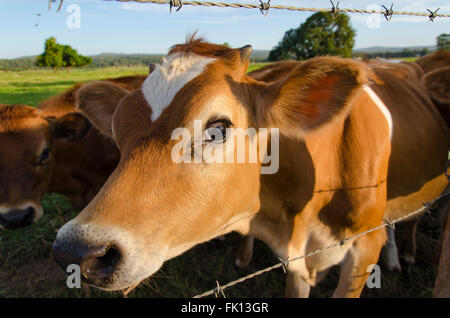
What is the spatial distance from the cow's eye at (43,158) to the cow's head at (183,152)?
262 centimetres

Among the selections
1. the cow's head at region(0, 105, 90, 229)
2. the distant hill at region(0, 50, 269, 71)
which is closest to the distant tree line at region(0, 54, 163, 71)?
the distant hill at region(0, 50, 269, 71)

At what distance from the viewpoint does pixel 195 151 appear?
5.16 feet

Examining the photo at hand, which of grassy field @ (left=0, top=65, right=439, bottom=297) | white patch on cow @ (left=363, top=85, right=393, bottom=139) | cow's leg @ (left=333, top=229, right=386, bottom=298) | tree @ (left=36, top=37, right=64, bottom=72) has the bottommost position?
grassy field @ (left=0, top=65, right=439, bottom=297)

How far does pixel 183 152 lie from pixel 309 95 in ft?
2.78

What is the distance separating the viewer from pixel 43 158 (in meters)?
3.98

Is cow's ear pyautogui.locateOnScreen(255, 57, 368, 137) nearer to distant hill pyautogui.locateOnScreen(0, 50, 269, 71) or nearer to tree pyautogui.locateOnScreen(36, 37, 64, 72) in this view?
distant hill pyautogui.locateOnScreen(0, 50, 269, 71)

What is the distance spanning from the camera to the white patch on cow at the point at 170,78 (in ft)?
5.42

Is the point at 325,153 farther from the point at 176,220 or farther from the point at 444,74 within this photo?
the point at 444,74

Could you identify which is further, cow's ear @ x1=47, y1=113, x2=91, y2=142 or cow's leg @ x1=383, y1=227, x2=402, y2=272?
cow's ear @ x1=47, y1=113, x2=91, y2=142

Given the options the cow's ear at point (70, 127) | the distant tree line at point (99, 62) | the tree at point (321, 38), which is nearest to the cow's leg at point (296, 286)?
the distant tree line at point (99, 62)

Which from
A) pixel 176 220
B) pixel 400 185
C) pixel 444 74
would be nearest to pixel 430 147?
pixel 400 185

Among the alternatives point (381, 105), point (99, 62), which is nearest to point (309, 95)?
point (381, 105)

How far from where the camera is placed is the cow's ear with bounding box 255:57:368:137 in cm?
170

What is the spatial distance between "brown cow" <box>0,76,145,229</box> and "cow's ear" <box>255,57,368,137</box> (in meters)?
2.15
